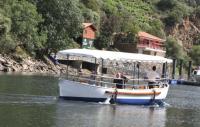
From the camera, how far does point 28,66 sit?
11156cm

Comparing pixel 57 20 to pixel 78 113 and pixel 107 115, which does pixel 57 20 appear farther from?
pixel 78 113

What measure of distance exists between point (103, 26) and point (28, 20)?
44.6 m

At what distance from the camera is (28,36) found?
11162cm

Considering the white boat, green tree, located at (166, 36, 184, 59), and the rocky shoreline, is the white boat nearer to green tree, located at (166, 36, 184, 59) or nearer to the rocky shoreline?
the rocky shoreline

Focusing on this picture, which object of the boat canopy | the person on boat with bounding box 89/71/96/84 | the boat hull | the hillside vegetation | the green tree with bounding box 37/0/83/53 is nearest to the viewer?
the boat hull

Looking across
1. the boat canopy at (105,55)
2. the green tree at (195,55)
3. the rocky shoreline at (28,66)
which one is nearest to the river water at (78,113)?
the boat canopy at (105,55)

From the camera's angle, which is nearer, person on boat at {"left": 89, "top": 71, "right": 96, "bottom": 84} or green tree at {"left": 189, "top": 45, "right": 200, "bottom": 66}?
person on boat at {"left": 89, "top": 71, "right": 96, "bottom": 84}

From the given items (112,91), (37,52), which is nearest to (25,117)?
(112,91)

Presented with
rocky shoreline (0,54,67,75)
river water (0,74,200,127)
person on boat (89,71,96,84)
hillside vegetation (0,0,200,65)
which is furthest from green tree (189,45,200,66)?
person on boat (89,71,96,84)

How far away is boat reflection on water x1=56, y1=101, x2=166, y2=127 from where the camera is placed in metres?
41.9

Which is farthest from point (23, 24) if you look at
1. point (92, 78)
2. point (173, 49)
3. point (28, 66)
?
point (173, 49)

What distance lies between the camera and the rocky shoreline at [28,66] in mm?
105312

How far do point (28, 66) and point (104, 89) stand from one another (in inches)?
2288

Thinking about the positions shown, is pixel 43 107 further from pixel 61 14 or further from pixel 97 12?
pixel 97 12
